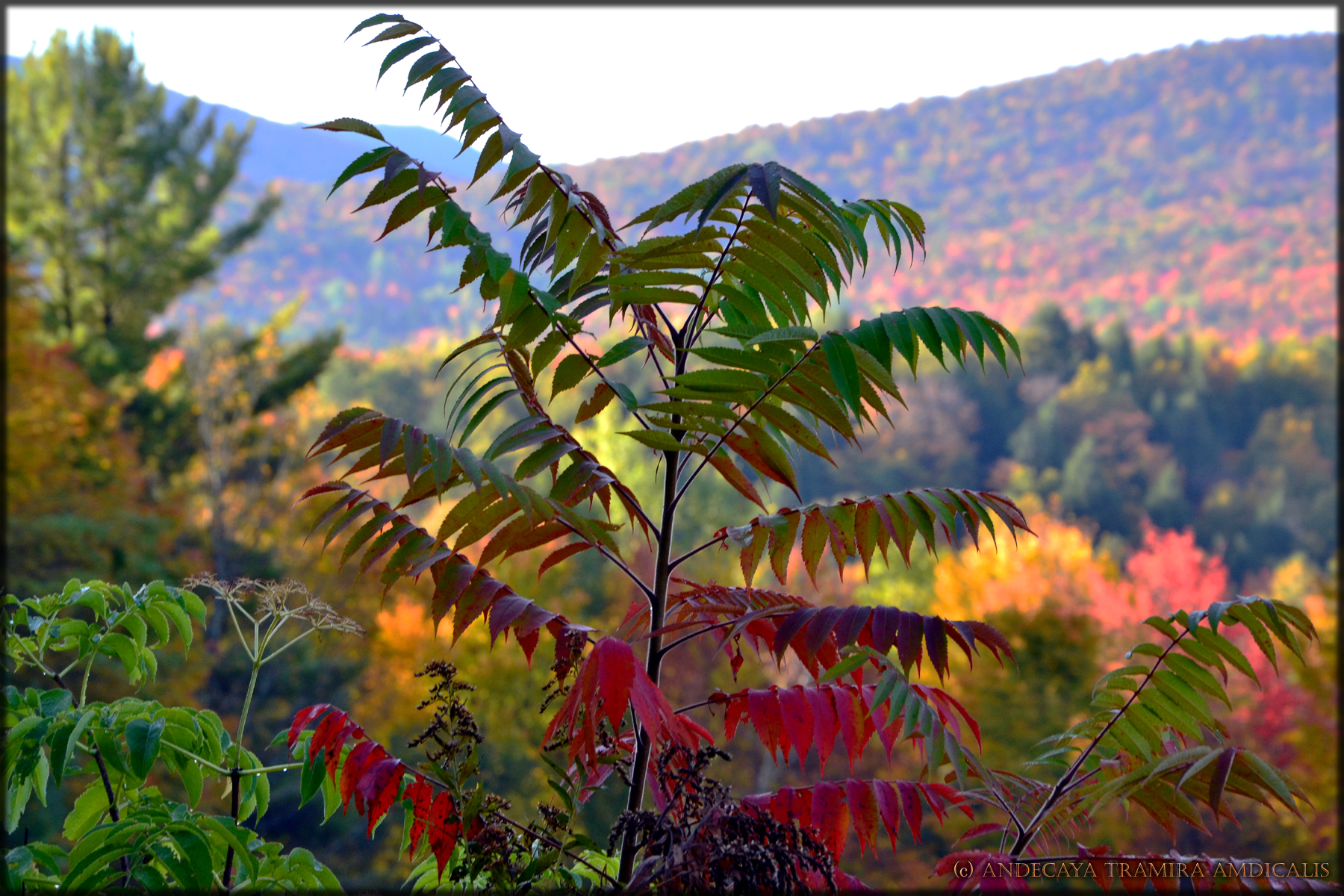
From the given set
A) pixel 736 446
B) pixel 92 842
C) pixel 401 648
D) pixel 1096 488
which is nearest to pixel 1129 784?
pixel 736 446

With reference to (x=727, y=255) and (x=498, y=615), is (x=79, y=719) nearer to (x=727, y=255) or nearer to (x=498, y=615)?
(x=498, y=615)

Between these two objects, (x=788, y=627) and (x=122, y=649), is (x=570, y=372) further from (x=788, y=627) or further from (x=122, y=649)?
(x=122, y=649)

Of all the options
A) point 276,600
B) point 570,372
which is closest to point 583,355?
point 570,372

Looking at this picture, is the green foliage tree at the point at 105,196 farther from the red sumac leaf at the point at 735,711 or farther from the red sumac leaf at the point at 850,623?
the red sumac leaf at the point at 850,623

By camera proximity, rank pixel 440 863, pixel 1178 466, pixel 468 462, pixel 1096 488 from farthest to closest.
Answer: pixel 1178 466, pixel 1096 488, pixel 440 863, pixel 468 462

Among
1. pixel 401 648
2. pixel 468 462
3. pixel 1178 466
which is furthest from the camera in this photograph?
pixel 1178 466

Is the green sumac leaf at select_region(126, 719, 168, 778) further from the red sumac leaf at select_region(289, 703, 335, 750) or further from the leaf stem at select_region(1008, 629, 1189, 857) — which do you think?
the leaf stem at select_region(1008, 629, 1189, 857)

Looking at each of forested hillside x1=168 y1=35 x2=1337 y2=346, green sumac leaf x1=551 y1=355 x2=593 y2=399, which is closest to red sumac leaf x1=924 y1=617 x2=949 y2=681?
green sumac leaf x1=551 y1=355 x2=593 y2=399

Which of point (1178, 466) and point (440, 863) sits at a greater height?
point (440, 863)
